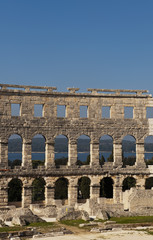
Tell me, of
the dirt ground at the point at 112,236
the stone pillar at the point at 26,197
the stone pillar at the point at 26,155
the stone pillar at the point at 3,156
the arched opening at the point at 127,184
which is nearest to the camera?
the dirt ground at the point at 112,236

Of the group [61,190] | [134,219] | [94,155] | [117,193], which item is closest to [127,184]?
[61,190]

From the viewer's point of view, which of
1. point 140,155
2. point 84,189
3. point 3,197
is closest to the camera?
point 3,197

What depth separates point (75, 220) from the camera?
3309 cm

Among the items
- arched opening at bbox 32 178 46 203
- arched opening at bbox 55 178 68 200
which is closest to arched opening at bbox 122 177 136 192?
arched opening at bbox 55 178 68 200

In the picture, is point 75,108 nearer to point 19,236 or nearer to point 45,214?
point 45,214

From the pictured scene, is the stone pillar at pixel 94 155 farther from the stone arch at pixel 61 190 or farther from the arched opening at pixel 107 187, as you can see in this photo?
the stone arch at pixel 61 190

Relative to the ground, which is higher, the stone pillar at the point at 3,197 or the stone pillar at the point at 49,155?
the stone pillar at the point at 49,155

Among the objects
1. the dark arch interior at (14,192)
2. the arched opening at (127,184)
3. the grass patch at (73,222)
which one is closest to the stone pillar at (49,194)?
the dark arch interior at (14,192)

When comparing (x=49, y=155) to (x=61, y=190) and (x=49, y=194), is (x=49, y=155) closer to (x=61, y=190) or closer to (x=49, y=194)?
(x=49, y=194)

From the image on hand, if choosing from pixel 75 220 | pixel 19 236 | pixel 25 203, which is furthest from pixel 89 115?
pixel 19 236

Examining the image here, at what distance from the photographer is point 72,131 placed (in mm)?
42969

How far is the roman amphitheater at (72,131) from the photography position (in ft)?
135

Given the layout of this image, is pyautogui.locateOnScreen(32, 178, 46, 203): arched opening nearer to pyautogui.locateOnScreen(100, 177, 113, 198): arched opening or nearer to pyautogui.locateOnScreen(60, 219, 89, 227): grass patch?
pyautogui.locateOnScreen(100, 177, 113, 198): arched opening

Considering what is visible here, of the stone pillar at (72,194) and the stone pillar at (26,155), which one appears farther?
the stone pillar at (72,194)
